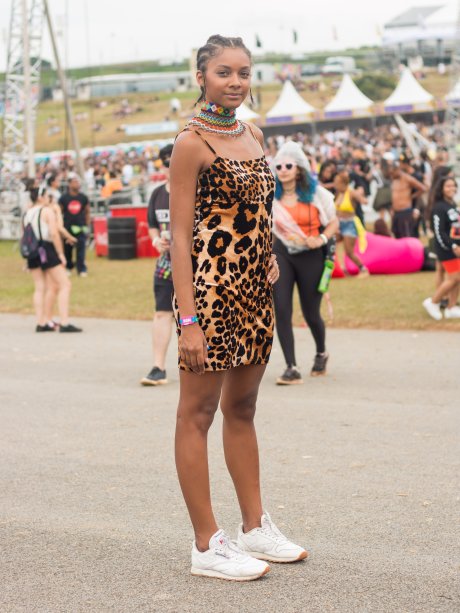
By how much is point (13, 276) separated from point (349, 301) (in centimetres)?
874

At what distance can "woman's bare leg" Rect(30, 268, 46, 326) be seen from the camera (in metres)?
13.1

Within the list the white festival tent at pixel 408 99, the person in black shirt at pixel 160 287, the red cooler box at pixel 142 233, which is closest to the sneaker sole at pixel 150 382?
the person in black shirt at pixel 160 287

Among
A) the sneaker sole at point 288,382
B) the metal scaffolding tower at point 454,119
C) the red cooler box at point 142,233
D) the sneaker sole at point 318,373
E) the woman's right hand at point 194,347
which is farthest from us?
the metal scaffolding tower at point 454,119

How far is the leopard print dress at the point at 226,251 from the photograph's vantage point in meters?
4.09

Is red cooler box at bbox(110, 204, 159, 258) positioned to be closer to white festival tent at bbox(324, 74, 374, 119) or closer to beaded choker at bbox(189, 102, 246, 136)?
beaded choker at bbox(189, 102, 246, 136)

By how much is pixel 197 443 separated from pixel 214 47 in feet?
4.92

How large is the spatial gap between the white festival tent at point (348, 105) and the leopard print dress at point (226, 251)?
146 feet

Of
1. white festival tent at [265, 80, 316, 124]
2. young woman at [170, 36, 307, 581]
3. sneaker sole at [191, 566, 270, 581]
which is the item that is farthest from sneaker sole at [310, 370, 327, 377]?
white festival tent at [265, 80, 316, 124]

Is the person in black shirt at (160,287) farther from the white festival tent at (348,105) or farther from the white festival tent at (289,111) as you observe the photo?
the white festival tent at (348,105)

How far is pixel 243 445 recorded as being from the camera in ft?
14.4

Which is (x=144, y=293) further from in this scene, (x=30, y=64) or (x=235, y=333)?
(x=30, y=64)

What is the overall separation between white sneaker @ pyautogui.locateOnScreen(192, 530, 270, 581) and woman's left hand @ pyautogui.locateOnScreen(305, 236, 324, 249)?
500 cm

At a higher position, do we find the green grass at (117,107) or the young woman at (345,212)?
the green grass at (117,107)

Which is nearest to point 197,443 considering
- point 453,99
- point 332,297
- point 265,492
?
point 265,492
